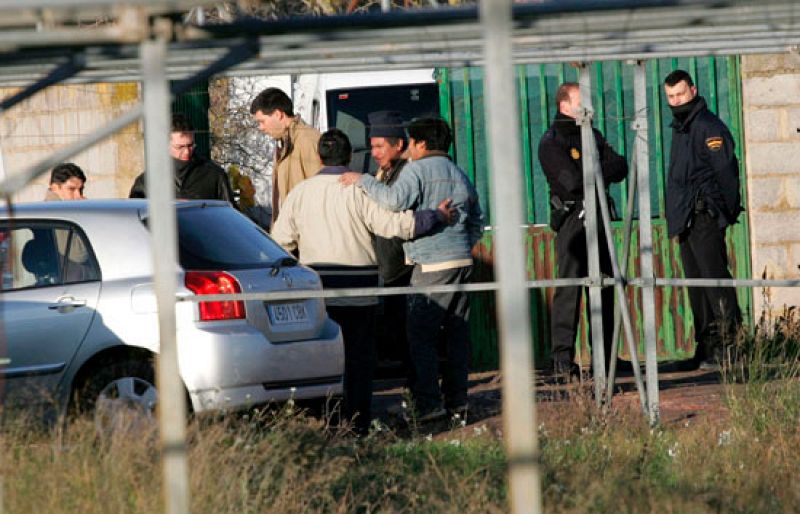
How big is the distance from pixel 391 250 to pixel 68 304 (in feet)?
11.3

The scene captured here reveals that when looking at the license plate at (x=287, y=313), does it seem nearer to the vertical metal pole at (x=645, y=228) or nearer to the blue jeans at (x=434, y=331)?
the blue jeans at (x=434, y=331)

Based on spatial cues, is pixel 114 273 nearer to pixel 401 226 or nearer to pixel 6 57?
pixel 401 226

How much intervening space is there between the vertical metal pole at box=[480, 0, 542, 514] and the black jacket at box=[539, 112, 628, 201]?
6934 millimetres

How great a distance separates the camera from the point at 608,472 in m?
7.50

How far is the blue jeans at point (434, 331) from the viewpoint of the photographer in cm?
1035

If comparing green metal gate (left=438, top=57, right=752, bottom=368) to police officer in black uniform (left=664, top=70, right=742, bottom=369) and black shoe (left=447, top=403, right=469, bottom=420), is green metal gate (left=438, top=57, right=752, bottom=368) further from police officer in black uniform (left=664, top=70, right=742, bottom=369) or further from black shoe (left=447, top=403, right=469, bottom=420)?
black shoe (left=447, top=403, right=469, bottom=420)

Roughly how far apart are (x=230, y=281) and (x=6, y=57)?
12.0 feet

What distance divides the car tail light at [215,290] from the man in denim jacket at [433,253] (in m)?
1.35

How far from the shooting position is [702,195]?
12219mm

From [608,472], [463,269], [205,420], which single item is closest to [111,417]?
[205,420]

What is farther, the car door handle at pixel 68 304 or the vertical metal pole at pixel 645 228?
the vertical metal pole at pixel 645 228

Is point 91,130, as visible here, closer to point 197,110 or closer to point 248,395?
point 197,110

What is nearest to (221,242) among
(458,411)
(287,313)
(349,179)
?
(287,313)

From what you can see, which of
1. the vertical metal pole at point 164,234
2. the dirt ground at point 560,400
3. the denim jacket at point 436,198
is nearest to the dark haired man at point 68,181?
the dirt ground at point 560,400
